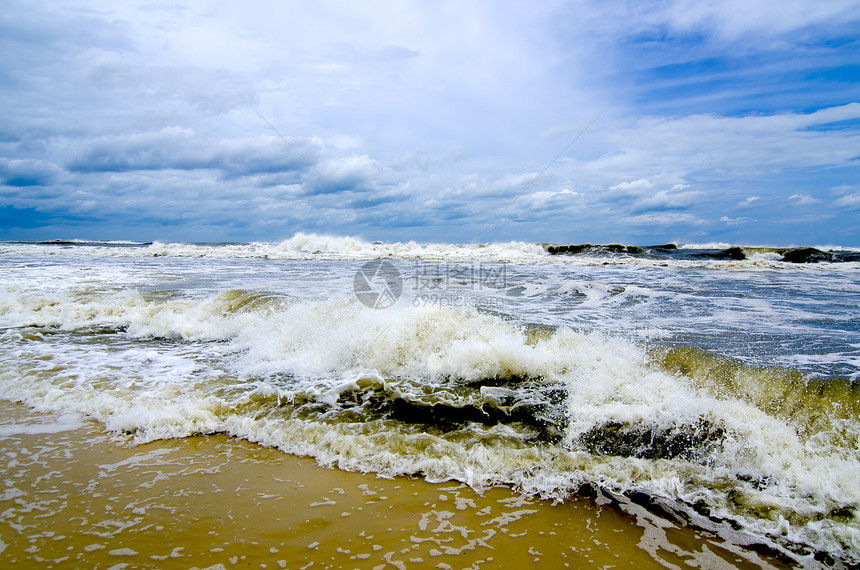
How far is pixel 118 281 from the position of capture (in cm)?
1498

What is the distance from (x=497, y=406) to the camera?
4.85 m

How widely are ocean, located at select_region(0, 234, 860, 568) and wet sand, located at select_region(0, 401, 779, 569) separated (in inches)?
0.7

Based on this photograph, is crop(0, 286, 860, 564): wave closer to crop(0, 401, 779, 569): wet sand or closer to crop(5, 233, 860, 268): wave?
crop(0, 401, 779, 569): wet sand

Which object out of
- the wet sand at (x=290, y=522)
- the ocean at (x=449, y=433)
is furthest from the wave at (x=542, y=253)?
the wet sand at (x=290, y=522)

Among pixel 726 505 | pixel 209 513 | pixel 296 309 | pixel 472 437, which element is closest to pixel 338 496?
pixel 209 513

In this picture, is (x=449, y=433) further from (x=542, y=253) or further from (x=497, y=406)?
(x=542, y=253)

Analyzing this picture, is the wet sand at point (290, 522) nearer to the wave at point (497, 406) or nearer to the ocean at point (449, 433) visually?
the ocean at point (449, 433)

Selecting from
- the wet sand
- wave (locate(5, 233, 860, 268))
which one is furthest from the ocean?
wave (locate(5, 233, 860, 268))

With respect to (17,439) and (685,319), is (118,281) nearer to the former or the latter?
(17,439)

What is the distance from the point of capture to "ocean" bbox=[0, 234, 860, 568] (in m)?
2.86

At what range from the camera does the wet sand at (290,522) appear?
8.79 ft

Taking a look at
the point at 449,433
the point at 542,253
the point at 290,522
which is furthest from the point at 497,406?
the point at 542,253

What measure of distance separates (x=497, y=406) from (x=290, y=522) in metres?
2.54

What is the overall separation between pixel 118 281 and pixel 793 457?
1803 centimetres
